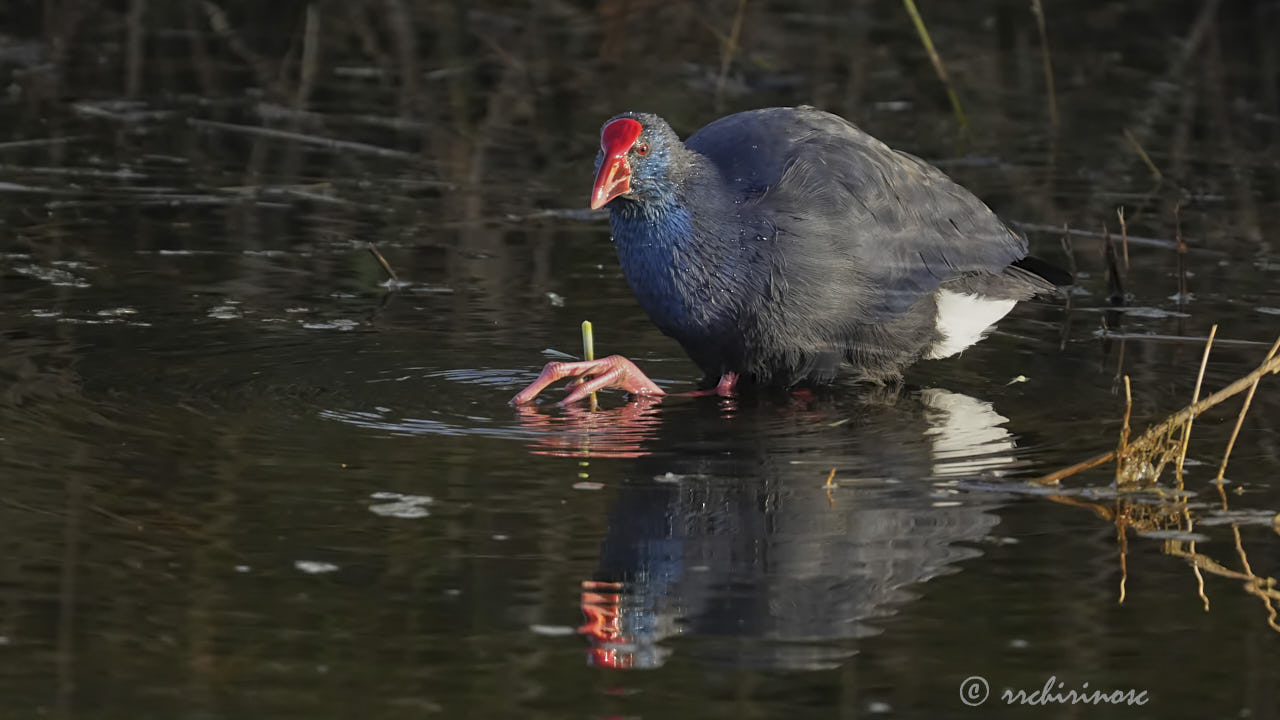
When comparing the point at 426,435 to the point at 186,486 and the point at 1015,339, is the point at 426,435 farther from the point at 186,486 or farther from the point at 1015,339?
the point at 1015,339

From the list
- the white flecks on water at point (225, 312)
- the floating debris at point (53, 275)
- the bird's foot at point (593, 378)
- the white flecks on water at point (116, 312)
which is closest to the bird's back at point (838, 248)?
the bird's foot at point (593, 378)

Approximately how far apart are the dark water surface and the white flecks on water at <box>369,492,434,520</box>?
1 cm

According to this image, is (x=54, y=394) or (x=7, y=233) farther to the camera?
(x=7, y=233)

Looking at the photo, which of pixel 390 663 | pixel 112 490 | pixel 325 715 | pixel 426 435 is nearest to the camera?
pixel 325 715

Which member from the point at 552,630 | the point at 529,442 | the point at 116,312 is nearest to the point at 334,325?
the point at 116,312

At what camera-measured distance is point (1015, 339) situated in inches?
272

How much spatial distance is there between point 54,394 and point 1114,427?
9.84ft

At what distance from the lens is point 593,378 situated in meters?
5.96

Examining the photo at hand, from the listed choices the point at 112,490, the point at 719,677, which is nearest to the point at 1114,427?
the point at 719,677

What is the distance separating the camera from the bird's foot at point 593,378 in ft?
18.7

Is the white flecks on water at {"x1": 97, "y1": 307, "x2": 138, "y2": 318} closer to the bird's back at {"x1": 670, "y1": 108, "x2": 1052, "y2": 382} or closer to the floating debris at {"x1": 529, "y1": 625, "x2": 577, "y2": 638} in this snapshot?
the bird's back at {"x1": 670, "y1": 108, "x2": 1052, "y2": 382}

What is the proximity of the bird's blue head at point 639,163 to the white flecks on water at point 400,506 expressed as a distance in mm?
1390

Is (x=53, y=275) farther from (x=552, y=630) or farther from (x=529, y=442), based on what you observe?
(x=552, y=630)

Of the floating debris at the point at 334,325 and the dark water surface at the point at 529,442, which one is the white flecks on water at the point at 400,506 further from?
the floating debris at the point at 334,325
